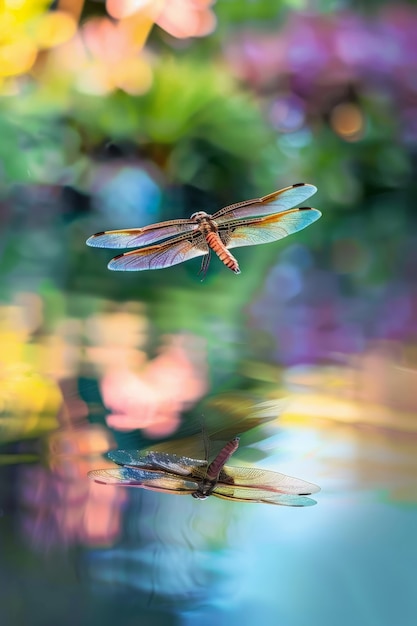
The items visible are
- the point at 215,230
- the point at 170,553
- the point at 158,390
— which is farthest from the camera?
the point at 215,230

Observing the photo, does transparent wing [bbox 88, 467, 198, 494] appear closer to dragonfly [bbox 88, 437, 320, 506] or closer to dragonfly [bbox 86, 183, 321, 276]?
dragonfly [bbox 88, 437, 320, 506]

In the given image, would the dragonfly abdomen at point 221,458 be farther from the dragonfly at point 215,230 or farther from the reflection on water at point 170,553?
the dragonfly at point 215,230

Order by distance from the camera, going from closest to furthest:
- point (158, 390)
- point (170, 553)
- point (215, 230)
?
point (170, 553) < point (158, 390) < point (215, 230)

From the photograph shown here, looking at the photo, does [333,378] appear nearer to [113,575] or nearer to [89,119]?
[113,575]

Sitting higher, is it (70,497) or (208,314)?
(208,314)

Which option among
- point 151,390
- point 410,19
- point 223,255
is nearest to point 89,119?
point 410,19

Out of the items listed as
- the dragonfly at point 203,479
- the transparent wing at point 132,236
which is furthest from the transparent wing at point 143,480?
the transparent wing at point 132,236

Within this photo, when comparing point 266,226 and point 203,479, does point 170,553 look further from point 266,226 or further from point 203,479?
point 266,226

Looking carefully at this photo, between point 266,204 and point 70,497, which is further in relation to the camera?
point 266,204

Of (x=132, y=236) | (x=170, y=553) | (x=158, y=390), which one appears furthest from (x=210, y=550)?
(x=132, y=236)
